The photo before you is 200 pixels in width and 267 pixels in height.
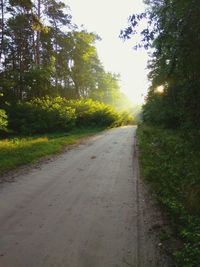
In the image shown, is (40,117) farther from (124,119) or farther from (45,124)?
(124,119)

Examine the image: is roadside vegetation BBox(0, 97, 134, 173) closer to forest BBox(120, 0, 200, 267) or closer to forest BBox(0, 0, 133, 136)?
forest BBox(0, 0, 133, 136)

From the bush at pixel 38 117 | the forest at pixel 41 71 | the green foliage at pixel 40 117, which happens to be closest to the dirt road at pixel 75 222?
the forest at pixel 41 71

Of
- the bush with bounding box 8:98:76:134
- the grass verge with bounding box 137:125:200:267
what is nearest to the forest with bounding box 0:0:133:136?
the bush with bounding box 8:98:76:134

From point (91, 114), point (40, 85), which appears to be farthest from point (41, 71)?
point (91, 114)

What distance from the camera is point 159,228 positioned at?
5.84 metres

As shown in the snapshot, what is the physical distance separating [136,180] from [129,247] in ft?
15.4

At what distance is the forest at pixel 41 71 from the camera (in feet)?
87.4

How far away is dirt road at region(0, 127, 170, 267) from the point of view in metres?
4.64

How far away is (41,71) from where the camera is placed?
94.6ft

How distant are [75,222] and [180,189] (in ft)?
10.8

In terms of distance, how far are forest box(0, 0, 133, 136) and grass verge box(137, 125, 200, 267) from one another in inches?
415

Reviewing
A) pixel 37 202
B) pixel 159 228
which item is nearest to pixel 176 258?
pixel 159 228

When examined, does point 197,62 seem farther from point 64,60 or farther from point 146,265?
point 64,60

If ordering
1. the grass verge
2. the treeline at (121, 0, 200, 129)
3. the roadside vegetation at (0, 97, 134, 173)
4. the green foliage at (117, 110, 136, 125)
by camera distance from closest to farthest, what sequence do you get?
the grass verge → the treeline at (121, 0, 200, 129) → the roadside vegetation at (0, 97, 134, 173) → the green foliage at (117, 110, 136, 125)
